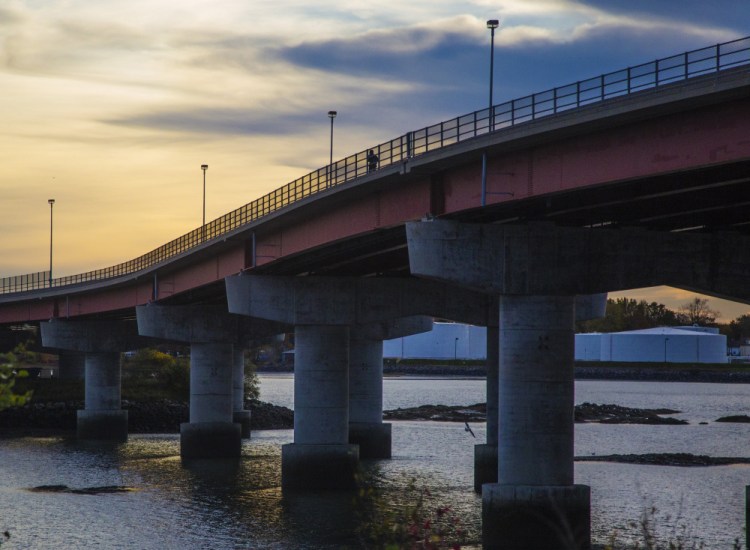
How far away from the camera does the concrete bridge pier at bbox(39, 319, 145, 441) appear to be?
3487 inches

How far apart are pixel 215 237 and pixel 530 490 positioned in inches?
1240

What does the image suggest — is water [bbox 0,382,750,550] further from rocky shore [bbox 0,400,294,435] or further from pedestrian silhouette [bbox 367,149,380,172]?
pedestrian silhouette [bbox 367,149,380,172]

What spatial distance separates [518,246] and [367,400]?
33.9 m

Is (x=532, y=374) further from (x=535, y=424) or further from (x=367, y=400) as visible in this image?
(x=367, y=400)

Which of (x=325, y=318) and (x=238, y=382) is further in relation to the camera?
(x=238, y=382)

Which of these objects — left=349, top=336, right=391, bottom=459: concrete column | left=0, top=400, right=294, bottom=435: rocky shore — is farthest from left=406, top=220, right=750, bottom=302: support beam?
left=0, top=400, right=294, bottom=435: rocky shore

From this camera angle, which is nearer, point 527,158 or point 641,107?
point 641,107

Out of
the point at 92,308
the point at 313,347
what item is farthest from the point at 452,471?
the point at 92,308

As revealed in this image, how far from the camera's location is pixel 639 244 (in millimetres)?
36719

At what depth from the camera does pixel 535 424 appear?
34.7 m

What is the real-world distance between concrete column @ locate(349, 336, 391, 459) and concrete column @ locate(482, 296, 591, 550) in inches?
1285

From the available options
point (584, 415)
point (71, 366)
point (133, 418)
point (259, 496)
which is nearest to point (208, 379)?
point (259, 496)

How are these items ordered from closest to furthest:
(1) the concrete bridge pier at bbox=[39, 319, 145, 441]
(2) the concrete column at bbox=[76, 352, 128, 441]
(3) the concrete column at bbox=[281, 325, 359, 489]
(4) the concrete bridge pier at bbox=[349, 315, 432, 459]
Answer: (3) the concrete column at bbox=[281, 325, 359, 489], (4) the concrete bridge pier at bbox=[349, 315, 432, 459], (2) the concrete column at bbox=[76, 352, 128, 441], (1) the concrete bridge pier at bbox=[39, 319, 145, 441]

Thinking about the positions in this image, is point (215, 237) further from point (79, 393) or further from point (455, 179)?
point (79, 393)
